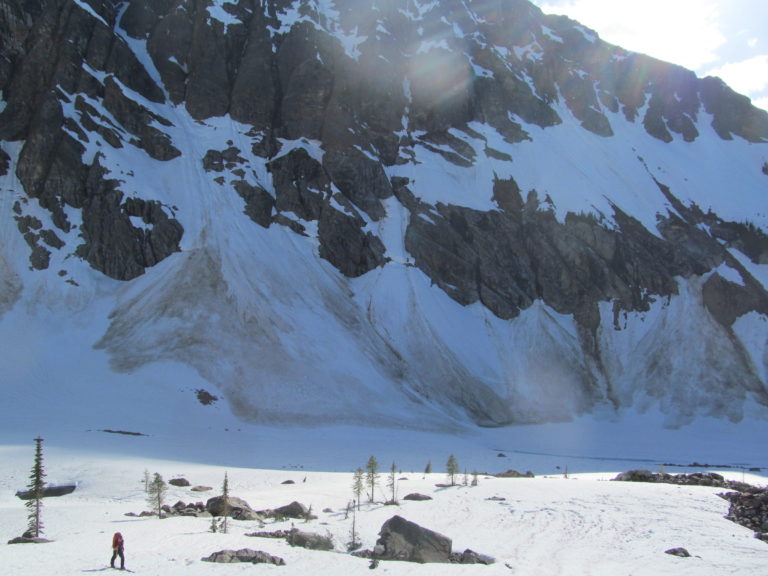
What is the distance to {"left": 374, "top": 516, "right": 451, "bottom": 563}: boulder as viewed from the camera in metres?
18.4

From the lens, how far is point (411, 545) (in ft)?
61.0

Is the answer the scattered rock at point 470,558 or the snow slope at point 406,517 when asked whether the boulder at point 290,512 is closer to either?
the snow slope at point 406,517

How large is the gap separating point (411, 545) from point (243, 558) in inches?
182

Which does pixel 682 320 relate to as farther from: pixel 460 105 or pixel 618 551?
pixel 618 551

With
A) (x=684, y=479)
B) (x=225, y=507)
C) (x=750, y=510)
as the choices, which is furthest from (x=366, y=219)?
(x=225, y=507)

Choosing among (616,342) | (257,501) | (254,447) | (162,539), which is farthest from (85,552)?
(616,342)

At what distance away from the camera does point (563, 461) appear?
1900 inches

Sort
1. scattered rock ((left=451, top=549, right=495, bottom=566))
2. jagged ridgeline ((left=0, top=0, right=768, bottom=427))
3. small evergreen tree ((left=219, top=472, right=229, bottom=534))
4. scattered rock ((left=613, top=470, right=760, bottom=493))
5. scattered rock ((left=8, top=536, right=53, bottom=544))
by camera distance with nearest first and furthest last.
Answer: scattered rock ((left=451, top=549, right=495, bottom=566)) < scattered rock ((left=8, top=536, right=53, bottom=544)) < small evergreen tree ((left=219, top=472, right=229, bottom=534)) < scattered rock ((left=613, top=470, right=760, bottom=493)) < jagged ridgeline ((left=0, top=0, right=768, bottom=427))

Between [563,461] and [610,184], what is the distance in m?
49.8

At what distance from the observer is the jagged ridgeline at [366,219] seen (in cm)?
5947

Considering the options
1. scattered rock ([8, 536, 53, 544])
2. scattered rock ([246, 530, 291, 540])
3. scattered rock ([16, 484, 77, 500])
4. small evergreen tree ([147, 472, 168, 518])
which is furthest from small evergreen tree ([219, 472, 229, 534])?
scattered rock ([16, 484, 77, 500])

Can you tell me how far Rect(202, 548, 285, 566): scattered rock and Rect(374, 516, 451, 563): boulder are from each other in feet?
9.68

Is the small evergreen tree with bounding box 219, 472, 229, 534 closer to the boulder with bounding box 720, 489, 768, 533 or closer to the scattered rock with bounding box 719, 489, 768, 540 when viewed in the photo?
the scattered rock with bounding box 719, 489, 768, 540

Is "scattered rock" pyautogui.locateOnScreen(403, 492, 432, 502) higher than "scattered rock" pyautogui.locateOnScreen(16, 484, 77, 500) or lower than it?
higher
